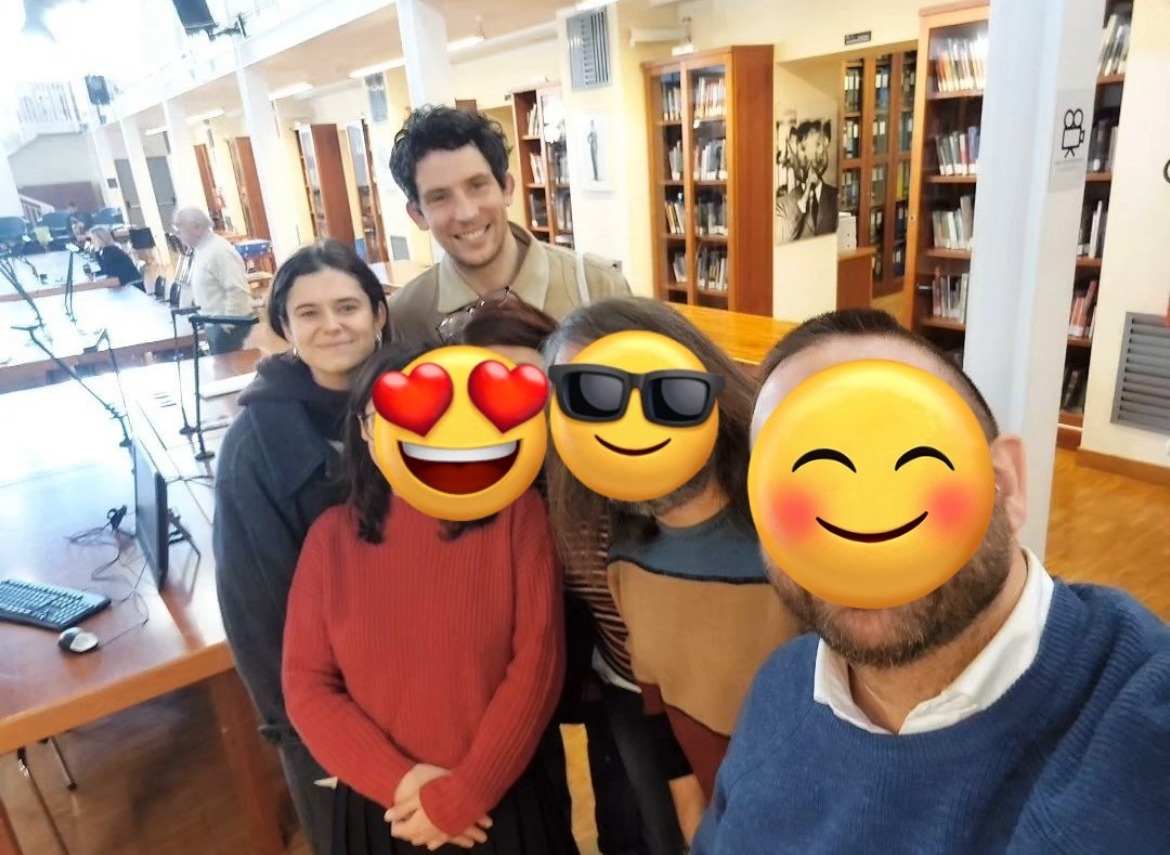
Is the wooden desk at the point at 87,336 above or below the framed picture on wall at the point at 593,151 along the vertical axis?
below

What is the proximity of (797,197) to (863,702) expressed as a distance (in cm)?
563

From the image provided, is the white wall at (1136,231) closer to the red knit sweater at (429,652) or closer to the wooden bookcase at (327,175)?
the red knit sweater at (429,652)

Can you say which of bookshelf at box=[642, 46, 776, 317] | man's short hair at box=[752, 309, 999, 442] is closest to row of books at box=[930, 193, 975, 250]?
bookshelf at box=[642, 46, 776, 317]

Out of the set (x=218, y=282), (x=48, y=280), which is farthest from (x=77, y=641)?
(x=48, y=280)

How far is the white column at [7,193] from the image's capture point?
43.5 feet

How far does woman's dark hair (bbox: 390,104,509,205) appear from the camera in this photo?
1431mm

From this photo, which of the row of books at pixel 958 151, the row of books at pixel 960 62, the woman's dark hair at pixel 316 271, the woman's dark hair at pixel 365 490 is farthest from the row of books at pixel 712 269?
the woman's dark hair at pixel 365 490

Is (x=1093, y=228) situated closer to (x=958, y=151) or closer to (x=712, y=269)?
(x=958, y=151)

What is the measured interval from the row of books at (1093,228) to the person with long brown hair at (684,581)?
3.59 metres

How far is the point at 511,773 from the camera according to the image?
3.77ft

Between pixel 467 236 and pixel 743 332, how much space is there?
2.48m

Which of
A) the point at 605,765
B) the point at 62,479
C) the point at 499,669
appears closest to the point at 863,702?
the point at 499,669

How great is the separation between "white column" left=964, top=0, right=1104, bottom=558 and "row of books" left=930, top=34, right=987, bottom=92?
2.40 meters

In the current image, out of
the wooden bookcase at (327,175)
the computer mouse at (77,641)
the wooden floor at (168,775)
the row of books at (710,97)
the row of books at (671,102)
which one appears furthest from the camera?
the wooden bookcase at (327,175)
